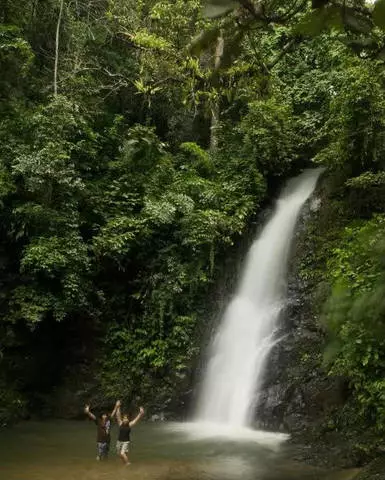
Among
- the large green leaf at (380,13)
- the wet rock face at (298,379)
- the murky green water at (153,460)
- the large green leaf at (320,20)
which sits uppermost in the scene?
the large green leaf at (320,20)

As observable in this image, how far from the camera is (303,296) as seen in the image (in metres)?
10.9

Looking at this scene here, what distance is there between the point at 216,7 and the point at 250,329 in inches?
416

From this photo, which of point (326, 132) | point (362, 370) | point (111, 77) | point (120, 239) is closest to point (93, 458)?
point (362, 370)

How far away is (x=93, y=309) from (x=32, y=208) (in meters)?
2.81

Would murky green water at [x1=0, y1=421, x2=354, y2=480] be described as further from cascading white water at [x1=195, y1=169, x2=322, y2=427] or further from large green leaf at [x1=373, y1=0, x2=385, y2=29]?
large green leaf at [x1=373, y1=0, x2=385, y2=29]

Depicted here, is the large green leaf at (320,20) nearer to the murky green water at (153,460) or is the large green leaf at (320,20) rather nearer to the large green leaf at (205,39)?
the large green leaf at (205,39)

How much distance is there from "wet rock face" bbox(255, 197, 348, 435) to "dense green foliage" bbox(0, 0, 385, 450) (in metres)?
0.51

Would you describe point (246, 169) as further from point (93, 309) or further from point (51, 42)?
point (51, 42)

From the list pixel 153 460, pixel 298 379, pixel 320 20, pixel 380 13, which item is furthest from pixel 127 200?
pixel 380 13

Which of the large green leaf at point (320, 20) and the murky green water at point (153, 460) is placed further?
the murky green water at point (153, 460)

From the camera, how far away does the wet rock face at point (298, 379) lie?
8945 mm

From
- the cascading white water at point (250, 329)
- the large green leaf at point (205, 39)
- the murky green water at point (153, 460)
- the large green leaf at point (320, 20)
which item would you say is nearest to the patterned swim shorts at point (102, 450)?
the murky green water at point (153, 460)

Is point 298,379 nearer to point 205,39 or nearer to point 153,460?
point 153,460

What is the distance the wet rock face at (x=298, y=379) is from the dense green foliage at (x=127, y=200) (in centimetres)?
51
